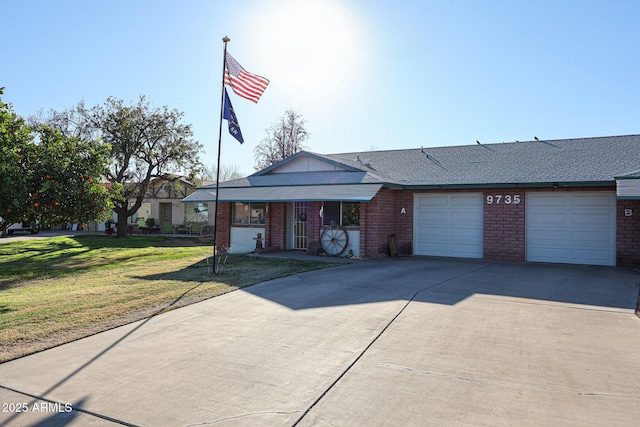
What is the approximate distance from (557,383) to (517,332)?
6.00 feet

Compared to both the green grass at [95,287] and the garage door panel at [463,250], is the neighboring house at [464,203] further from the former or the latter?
the green grass at [95,287]

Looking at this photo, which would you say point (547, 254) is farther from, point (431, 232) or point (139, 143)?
point (139, 143)

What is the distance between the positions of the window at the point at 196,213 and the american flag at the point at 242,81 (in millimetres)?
22747

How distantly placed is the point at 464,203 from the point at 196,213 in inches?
934

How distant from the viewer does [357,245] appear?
50.8ft

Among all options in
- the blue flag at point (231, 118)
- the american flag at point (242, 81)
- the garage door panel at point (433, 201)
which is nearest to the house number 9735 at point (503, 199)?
the garage door panel at point (433, 201)

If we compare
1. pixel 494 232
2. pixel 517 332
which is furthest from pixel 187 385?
pixel 494 232

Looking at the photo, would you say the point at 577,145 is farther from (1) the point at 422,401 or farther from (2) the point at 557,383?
(1) the point at 422,401

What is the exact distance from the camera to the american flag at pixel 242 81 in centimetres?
1168

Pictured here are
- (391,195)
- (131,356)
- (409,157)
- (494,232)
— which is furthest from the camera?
(409,157)

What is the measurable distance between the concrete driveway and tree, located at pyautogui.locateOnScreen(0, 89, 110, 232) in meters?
5.06

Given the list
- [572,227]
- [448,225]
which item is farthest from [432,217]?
[572,227]

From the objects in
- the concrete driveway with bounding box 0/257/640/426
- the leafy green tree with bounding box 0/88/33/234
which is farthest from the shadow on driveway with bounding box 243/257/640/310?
the leafy green tree with bounding box 0/88/33/234

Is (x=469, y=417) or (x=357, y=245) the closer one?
(x=469, y=417)
